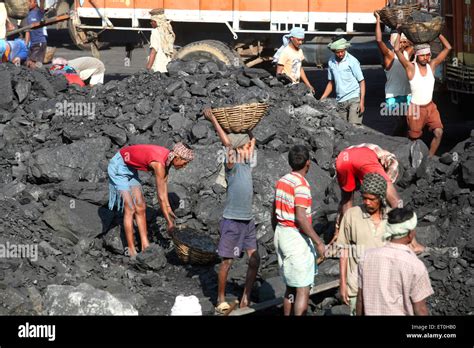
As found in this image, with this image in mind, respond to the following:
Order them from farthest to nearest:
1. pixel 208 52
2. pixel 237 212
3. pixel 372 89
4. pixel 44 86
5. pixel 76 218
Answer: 1. pixel 372 89
2. pixel 208 52
3. pixel 44 86
4. pixel 76 218
5. pixel 237 212

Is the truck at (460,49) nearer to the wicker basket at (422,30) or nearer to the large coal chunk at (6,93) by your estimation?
the wicker basket at (422,30)

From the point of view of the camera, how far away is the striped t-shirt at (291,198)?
8.74m

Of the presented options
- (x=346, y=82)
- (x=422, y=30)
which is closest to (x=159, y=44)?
(x=346, y=82)

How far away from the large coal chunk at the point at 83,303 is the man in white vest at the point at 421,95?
530 centimetres

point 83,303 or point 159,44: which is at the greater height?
point 159,44

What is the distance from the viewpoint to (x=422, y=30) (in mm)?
13672

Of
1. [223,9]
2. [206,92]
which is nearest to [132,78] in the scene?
[206,92]

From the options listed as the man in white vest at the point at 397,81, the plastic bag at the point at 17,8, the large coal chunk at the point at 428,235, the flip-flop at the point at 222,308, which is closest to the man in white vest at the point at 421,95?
the man in white vest at the point at 397,81

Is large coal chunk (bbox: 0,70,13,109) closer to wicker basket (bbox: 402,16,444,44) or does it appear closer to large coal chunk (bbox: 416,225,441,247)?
wicker basket (bbox: 402,16,444,44)

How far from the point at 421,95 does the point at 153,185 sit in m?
3.49

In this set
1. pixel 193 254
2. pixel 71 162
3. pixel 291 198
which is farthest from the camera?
pixel 71 162

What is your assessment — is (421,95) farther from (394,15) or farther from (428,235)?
(428,235)

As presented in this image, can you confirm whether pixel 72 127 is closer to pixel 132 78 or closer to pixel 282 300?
pixel 132 78

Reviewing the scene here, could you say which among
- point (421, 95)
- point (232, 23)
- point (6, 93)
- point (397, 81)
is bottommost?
point (6, 93)
